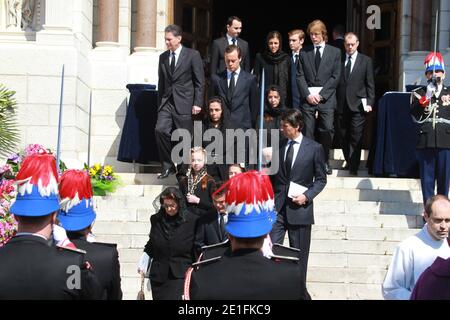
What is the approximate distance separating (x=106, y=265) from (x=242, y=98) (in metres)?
6.66

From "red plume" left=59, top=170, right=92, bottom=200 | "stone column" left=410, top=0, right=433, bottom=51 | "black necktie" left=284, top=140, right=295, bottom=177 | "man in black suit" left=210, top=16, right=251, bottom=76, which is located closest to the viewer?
"red plume" left=59, top=170, right=92, bottom=200

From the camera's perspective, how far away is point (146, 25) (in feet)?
54.4

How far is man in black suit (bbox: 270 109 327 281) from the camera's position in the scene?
34.1ft

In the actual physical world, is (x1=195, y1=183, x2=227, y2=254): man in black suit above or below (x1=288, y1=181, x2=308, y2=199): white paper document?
below

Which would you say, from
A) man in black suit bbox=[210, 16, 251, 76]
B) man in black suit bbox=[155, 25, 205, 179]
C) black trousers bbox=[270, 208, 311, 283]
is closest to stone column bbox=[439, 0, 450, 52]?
man in black suit bbox=[210, 16, 251, 76]

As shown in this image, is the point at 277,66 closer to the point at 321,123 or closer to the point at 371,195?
the point at 321,123

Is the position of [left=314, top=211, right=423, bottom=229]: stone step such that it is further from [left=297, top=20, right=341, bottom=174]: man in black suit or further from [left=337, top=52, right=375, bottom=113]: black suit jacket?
[left=337, top=52, right=375, bottom=113]: black suit jacket

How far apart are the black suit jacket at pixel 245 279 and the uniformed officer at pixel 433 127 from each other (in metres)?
6.90

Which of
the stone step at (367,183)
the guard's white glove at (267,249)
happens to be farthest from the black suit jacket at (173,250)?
the stone step at (367,183)

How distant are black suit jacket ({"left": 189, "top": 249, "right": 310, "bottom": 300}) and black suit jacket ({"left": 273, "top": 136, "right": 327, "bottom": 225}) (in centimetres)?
501

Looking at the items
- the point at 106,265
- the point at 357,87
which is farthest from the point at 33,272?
the point at 357,87

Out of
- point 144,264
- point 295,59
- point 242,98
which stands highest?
point 295,59

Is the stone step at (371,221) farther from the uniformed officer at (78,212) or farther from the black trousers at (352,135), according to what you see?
the uniformed officer at (78,212)
